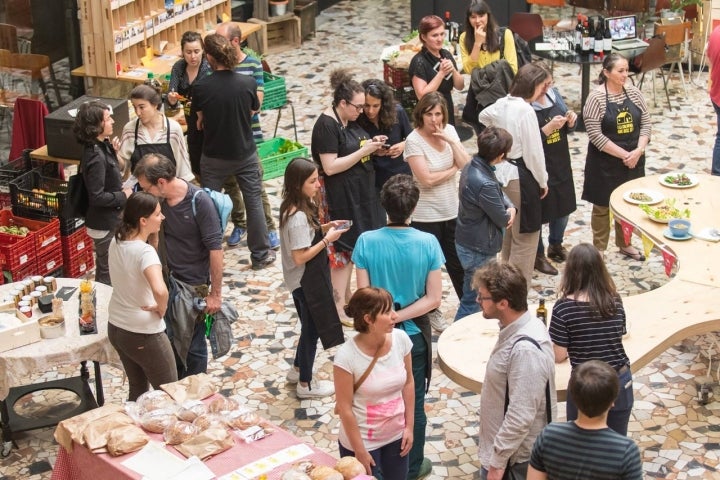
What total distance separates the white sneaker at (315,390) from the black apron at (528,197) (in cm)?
178

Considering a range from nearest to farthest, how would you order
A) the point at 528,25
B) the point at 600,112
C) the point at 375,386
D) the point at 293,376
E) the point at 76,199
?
the point at 375,386
the point at 293,376
the point at 76,199
the point at 600,112
the point at 528,25

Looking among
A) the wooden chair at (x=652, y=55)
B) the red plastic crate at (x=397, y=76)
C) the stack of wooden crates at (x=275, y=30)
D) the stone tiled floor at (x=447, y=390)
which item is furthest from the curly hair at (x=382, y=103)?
the stack of wooden crates at (x=275, y=30)

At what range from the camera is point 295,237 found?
20.2 ft

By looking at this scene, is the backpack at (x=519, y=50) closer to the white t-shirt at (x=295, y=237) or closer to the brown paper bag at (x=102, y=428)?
the white t-shirt at (x=295, y=237)

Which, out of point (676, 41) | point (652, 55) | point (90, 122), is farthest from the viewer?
point (676, 41)

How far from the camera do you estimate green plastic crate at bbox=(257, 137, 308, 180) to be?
377 inches

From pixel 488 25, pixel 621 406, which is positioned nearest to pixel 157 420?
pixel 621 406

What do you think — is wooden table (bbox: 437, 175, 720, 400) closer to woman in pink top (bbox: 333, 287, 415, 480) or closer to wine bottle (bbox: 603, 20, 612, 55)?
woman in pink top (bbox: 333, 287, 415, 480)

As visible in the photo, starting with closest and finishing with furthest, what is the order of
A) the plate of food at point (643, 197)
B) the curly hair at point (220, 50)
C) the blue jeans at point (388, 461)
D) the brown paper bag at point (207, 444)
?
1. the brown paper bag at point (207, 444)
2. the blue jeans at point (388, 461)
3. the plate of food at point (643, 197)
4. the curly hair at point (220, 50)

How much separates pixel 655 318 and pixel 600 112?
7.62 ft

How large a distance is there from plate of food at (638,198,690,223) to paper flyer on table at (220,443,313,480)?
3.38 metres

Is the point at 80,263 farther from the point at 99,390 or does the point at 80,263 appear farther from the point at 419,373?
the point at 419,373

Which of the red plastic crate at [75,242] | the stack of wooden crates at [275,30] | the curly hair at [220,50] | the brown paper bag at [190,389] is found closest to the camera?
the brown paper bag at [190,389]

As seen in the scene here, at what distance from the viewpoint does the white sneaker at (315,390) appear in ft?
22.0
